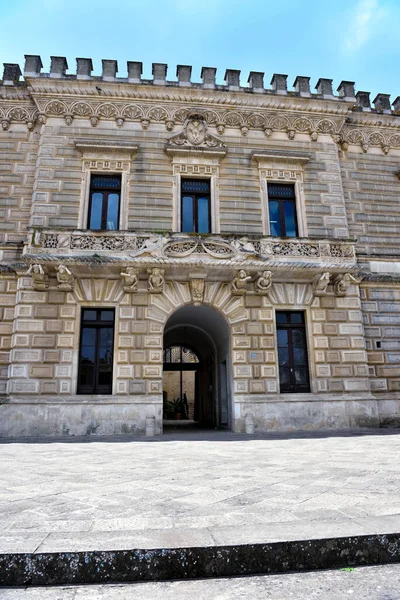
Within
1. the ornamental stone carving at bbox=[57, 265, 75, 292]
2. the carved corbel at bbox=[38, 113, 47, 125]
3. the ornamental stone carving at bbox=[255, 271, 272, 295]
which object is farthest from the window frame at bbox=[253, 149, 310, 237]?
the carved corbel at bbox=[38, 113, 47, 125]

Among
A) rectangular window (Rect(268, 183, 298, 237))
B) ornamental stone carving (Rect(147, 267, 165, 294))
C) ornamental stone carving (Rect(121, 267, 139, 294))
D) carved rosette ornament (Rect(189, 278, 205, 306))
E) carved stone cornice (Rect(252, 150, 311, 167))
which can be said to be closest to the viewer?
ornamental stone carving (Rect(121, 267, 139, 294))

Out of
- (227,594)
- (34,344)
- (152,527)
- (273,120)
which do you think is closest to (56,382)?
(34,344)

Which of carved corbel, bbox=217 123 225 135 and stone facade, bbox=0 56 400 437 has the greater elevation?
carved corbel, bbox=217 123 225 135

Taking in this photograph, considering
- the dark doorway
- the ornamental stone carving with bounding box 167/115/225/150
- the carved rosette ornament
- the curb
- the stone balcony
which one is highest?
the ornamental stone carving with bounding box 167/115/225/150

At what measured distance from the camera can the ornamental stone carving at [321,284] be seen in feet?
45.7

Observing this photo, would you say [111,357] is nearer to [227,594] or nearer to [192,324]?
[192,324]

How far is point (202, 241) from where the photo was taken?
13.6 metres

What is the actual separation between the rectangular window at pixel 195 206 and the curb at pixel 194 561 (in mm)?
13132

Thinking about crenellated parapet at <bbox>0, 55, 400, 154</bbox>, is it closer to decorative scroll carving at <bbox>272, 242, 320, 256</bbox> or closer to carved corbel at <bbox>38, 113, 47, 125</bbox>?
carved corbel at <bbox>38, 113, 47, 125</bbox>

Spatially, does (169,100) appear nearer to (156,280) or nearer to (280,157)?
(280,157)

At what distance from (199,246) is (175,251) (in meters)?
0.81

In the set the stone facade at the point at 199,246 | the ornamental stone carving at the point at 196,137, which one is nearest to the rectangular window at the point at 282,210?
the stone facade at the point at 199,246

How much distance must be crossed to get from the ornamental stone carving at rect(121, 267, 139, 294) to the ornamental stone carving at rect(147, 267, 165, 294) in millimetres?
443

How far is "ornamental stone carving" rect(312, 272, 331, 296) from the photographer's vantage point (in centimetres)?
1392
